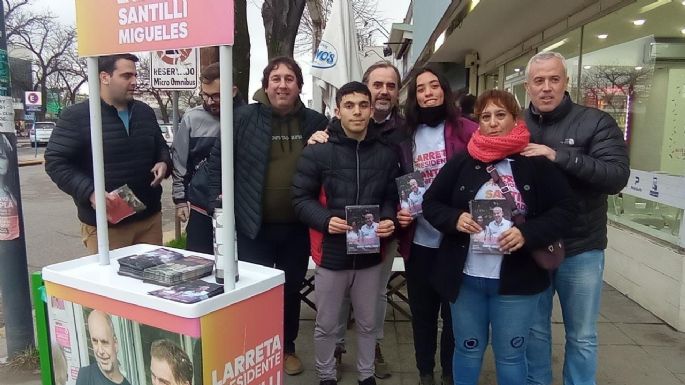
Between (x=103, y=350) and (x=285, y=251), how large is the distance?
4.27ft

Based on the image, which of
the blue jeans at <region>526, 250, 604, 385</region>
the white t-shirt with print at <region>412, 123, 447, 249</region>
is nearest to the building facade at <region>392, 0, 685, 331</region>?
the white t-shirt with print at <region>412, 123, 447, 249</region>

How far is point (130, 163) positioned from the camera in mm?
3059

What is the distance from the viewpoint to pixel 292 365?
132 inches

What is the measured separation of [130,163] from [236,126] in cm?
68

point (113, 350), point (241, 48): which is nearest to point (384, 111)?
point (113, 350)

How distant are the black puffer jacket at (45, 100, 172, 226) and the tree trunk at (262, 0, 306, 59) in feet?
17.5

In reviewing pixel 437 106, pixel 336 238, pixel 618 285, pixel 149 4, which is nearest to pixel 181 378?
pixel 336 238

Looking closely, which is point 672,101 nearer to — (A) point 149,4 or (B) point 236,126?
(B) point 236,126

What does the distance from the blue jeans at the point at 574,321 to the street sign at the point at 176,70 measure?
5149mm

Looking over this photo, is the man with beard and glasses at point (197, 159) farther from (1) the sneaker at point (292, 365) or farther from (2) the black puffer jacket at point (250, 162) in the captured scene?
(1) the sneaker at point (292, 365)

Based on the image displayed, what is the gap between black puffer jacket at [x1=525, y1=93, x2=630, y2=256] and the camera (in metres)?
2.31

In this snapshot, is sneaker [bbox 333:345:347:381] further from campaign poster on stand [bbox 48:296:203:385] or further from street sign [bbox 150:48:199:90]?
street sign [bbox 150:48:199:90]

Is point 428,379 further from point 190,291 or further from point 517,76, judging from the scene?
point 517,76

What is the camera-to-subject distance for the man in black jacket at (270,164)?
293 centimetres
